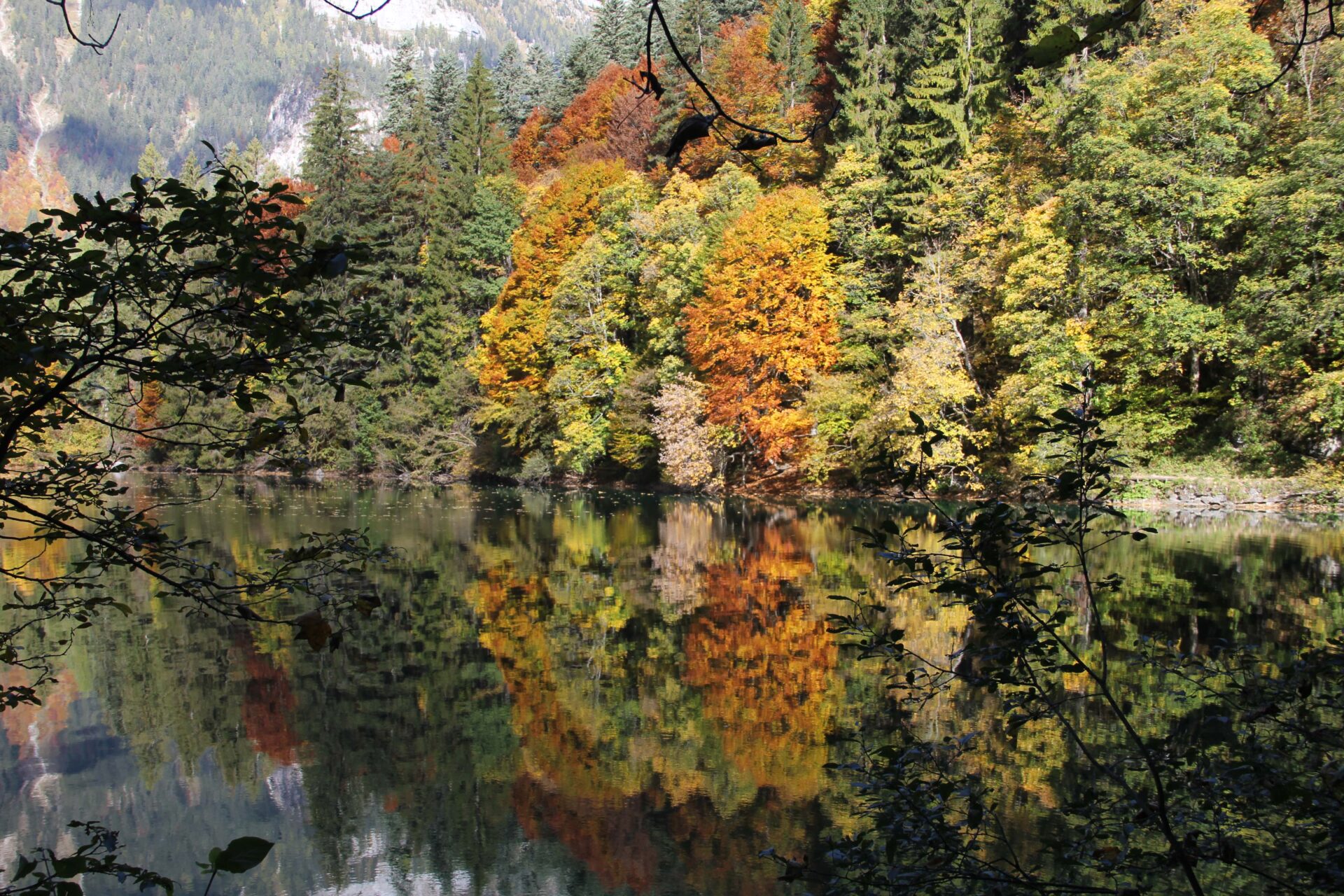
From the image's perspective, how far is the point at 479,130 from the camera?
174 ft

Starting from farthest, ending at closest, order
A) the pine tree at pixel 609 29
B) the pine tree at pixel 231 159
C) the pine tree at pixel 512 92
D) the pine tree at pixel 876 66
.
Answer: the pine tree at pixel 512 92 → the pine tree at pixel 609 29 → the pine tree at pixel 876 66 → the pine tree at pixel 231 159

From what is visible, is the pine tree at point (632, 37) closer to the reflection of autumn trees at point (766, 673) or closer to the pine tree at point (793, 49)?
the pine tree at point (793, 49)

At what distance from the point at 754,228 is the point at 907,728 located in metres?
23.9

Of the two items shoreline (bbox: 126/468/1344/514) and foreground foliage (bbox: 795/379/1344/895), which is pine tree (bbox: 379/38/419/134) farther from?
foreground foliage (bbox: 795/379/1344/895)

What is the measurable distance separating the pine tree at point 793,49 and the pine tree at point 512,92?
91.1 ft

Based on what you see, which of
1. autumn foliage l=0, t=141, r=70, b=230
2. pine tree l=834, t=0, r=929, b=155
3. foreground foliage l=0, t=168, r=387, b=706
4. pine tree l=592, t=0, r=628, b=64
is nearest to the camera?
foreground foliage l=0, t=168, r=387, b=706

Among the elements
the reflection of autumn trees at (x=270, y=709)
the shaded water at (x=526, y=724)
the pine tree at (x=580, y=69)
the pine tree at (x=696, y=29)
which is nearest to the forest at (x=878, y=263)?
the pine tree at (x=696, y=29)

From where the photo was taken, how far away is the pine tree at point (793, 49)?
41.5 metres

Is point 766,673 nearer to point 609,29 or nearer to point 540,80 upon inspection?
point 609,29

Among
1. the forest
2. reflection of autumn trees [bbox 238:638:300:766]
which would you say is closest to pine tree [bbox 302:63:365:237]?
the forest

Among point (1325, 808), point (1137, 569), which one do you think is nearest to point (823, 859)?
point (1325, 808)

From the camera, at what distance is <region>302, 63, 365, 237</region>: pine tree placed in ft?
161

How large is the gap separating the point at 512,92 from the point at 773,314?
4674cm

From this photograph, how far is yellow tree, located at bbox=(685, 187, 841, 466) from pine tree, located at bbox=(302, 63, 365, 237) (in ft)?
84.3
